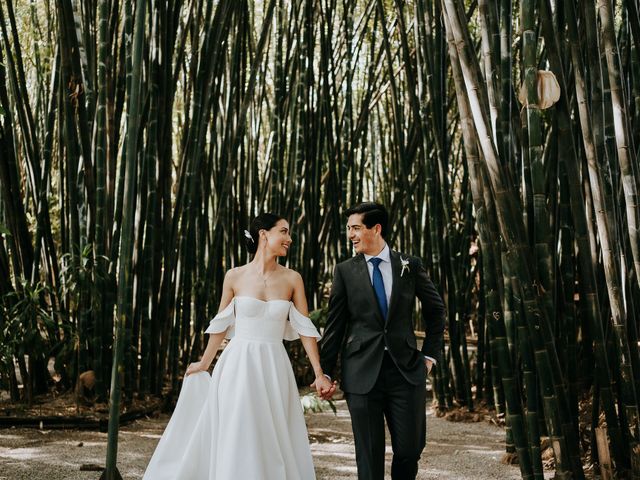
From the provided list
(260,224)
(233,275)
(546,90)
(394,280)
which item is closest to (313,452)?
(233,275)

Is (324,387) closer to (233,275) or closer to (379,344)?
(379,344)

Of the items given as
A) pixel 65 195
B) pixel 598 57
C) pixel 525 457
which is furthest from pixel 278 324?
pixel 65 195

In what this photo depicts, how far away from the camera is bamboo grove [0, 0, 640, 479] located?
233 centimetres

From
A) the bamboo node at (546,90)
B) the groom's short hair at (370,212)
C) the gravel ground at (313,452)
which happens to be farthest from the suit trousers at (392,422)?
the gravel ground at (313,452)

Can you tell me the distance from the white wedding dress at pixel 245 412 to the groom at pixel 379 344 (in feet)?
0.77

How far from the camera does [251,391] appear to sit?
244 cm

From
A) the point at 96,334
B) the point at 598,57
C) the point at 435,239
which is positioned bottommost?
the point at 96,334

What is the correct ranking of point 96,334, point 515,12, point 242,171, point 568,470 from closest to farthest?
point 568,470
point 96,334
point 242,171
point 515,12

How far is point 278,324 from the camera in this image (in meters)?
2.51

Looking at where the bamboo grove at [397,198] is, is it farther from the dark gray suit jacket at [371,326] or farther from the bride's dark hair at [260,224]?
the bride's dark hair at [260,224]

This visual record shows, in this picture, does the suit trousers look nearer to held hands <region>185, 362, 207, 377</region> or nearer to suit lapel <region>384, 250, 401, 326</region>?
suit lapel <region>384, 250, 401, 326</region>

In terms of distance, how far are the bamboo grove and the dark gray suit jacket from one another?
0.83 feet

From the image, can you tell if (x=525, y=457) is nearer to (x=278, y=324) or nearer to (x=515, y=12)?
(x=278, y=324)

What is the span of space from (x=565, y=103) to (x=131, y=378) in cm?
275
